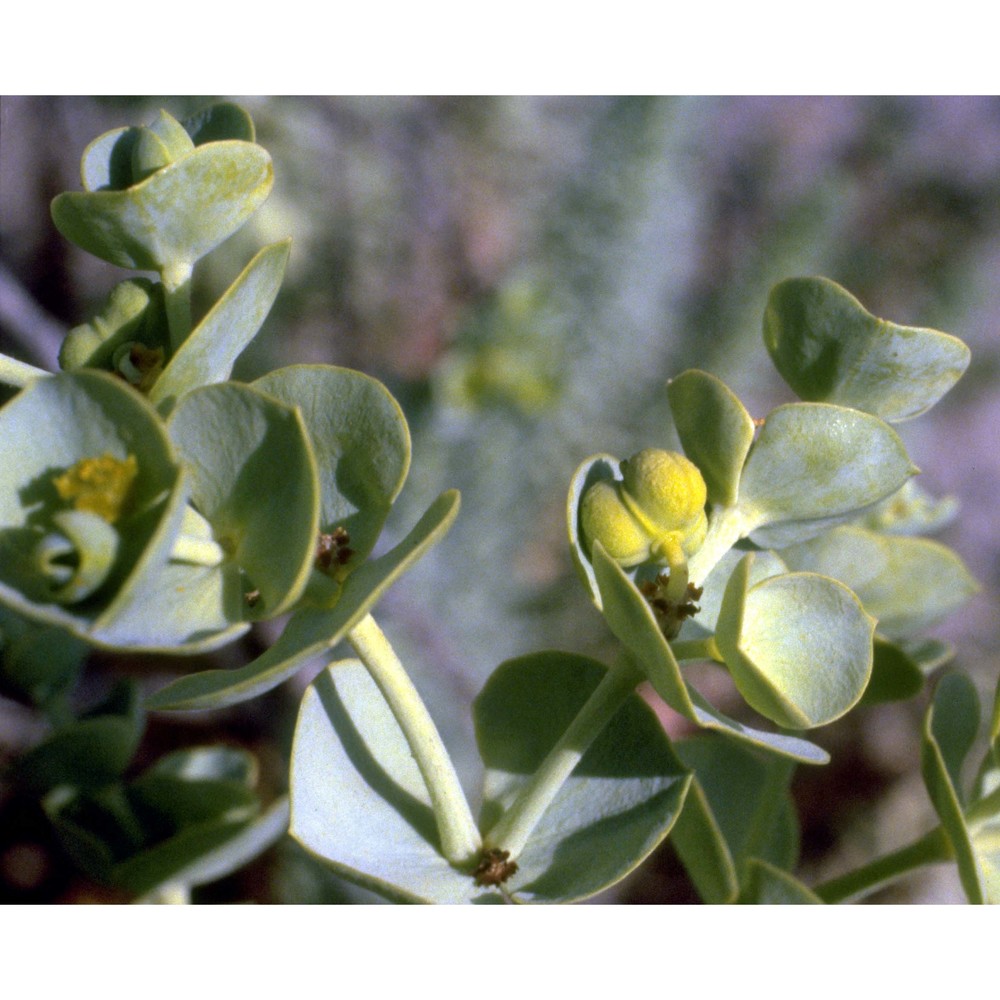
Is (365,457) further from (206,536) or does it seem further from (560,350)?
(560,350)

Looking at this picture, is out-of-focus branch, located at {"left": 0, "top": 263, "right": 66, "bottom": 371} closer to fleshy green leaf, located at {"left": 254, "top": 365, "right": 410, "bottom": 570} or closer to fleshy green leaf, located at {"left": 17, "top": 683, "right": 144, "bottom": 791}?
fleshy green leaf, located at {"left": 17, "top": 683, "right": 144, "bottom": 791}

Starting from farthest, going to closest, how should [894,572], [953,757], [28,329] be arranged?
[28,329]
[894,572]
[953,757]

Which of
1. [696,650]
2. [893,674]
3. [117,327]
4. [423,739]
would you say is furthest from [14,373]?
[893,674]

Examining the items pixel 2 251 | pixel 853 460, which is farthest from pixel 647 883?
pixel 2 251

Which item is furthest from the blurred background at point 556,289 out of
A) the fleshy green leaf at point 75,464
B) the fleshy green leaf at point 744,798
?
the fleshy green leaf at point 75,464

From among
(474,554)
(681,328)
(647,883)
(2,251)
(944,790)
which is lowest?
(647,883)

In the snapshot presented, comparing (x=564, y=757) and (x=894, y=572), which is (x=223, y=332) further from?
(x=894, y=572)
